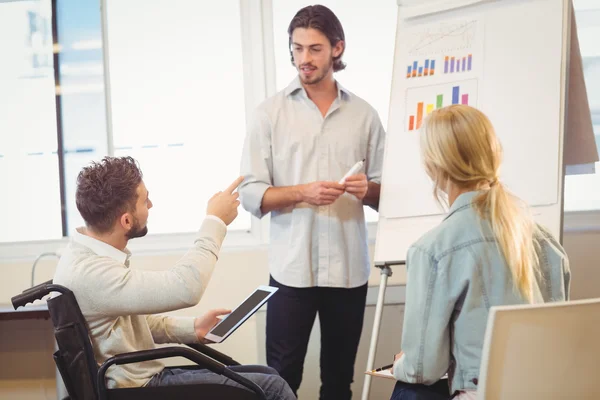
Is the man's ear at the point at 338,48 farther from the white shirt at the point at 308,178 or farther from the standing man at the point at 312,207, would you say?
the white shirt at the point at 308,178

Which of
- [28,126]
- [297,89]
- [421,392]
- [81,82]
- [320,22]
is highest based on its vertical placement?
[320,22]

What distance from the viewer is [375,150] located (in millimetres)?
A: 2629

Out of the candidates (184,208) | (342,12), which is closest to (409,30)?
(342,12)

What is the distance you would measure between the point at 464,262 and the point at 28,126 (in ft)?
8.97

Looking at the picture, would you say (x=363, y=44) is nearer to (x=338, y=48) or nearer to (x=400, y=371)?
(x=338, y=48)

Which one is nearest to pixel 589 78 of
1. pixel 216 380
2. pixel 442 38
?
pixel 442 38

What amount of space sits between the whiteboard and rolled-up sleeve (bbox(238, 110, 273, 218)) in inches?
17.6

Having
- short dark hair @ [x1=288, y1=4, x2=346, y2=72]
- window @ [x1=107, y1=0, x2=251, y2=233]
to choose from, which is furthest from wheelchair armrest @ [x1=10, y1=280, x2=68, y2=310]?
window @ [x1=107, y1=0, x2=251, y2=233]

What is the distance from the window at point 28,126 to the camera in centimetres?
343

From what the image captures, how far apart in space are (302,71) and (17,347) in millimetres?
2002

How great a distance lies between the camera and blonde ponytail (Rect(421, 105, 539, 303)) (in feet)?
4.66

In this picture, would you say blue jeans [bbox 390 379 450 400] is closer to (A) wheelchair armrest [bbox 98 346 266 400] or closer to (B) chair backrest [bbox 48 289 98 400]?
(A) wheelchair armrest [bbox 98 346 266 400]

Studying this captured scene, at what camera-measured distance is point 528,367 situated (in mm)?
1271

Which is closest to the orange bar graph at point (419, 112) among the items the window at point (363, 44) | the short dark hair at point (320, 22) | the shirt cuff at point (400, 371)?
the short dark hair at point (320, 22)
